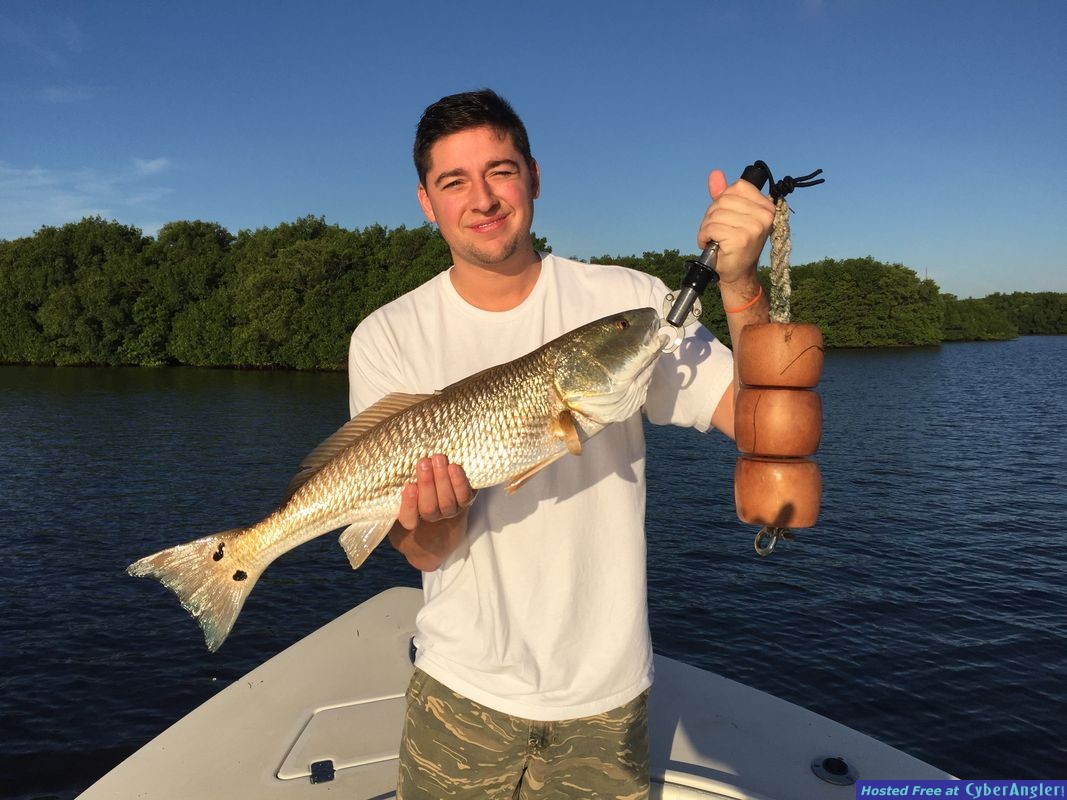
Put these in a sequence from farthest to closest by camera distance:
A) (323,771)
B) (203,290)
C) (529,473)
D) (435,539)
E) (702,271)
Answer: (203,290) < (323,771) < (435,539) < (529,473) < (702,271)

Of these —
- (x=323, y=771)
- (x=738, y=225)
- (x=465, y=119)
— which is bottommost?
(x=323, y=771)

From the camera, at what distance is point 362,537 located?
11.3 feet

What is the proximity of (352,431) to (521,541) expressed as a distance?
993 millimetres

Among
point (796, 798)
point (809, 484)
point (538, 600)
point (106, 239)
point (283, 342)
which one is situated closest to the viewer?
point (809, 484)

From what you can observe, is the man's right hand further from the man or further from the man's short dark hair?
the man's short dark hair

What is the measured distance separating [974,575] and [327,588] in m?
12.1

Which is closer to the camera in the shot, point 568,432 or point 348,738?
point 568,432

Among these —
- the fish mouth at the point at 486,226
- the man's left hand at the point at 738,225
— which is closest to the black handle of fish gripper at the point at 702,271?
the man's left hand at the point at 738,225

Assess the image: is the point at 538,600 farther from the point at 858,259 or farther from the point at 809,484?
the point at 858,259

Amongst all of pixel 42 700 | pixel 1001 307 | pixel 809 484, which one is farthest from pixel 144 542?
pixel 1001 307

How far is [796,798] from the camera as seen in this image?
3977 mm

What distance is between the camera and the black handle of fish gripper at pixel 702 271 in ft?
8.83

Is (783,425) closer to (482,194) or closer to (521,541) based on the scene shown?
(521,541)

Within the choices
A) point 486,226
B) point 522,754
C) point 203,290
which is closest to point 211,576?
point 522,754
